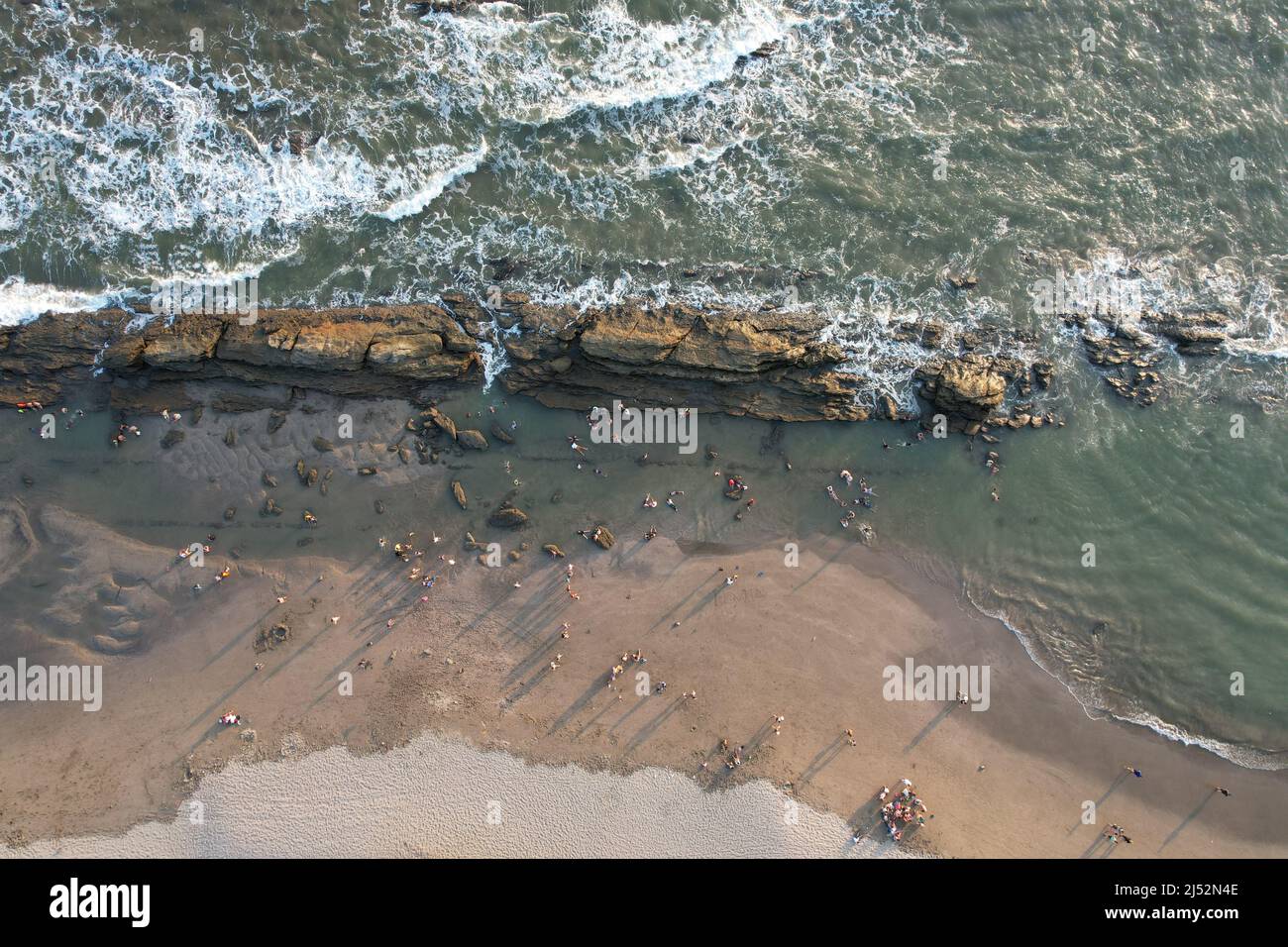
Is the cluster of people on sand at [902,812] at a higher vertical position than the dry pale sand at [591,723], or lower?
lower

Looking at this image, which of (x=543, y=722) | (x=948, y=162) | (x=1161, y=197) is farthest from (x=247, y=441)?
(x=1161, y=197)

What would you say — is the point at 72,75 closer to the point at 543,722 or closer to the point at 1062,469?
the point at 543,722

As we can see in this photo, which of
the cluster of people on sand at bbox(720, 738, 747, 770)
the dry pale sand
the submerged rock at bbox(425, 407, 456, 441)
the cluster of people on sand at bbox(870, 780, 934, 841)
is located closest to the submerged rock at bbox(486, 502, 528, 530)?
the dry pale sand

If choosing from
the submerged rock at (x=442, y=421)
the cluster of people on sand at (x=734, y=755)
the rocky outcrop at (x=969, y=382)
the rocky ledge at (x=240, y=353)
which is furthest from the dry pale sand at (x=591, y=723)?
the rocky outcrop at (x=969, y=382)

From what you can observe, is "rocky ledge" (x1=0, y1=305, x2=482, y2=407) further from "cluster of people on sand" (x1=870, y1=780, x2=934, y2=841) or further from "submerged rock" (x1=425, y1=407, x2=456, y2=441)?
"cluster of people on sand" (x1=870, y1=780, x2=934, y2=841)

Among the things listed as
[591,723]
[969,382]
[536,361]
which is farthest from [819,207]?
[591,723]

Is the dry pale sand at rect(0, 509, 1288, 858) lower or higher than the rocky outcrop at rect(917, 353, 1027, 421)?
lower

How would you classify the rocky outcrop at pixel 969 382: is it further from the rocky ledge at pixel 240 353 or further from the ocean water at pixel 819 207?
the rocky ledge at pixel 240 353
